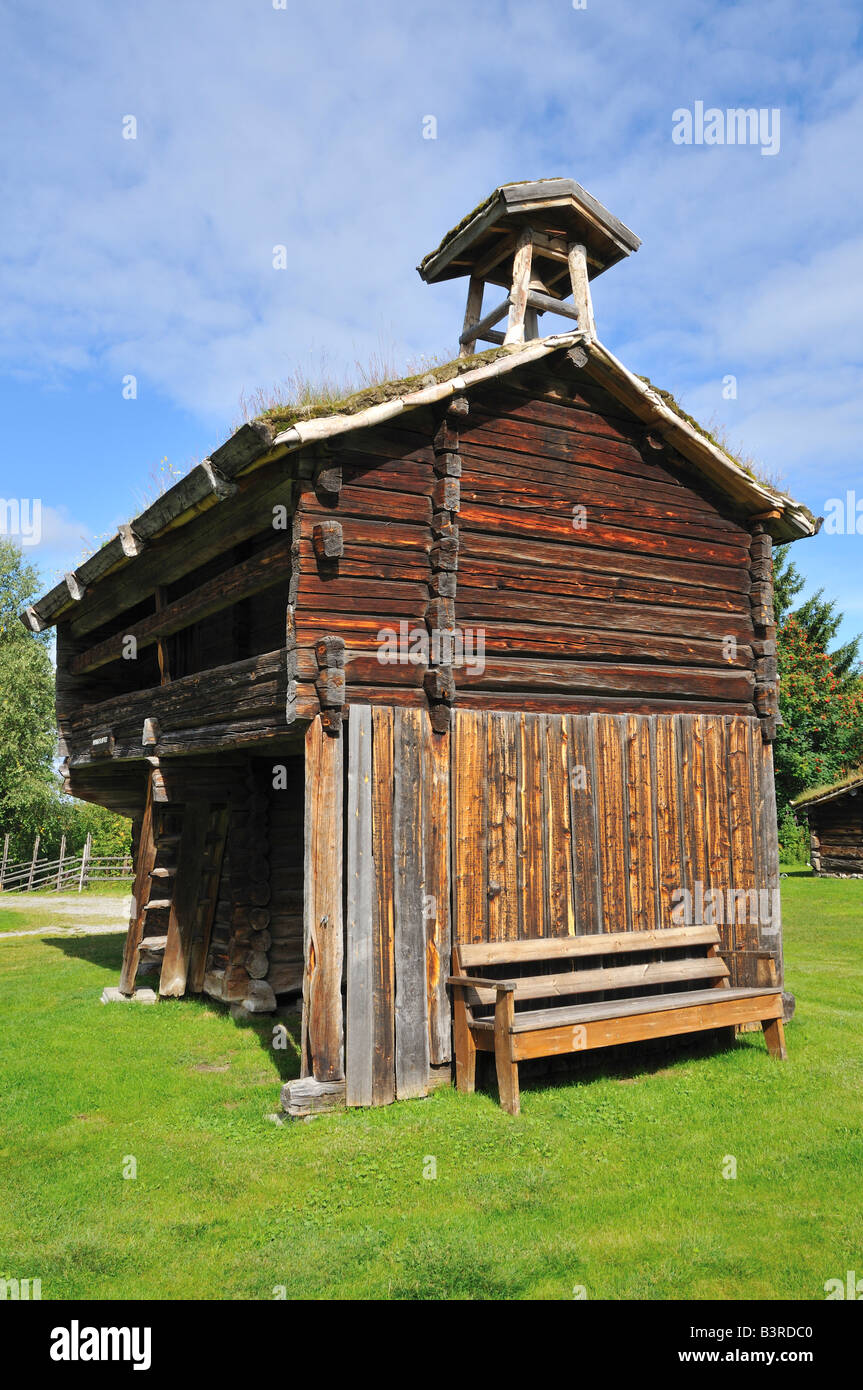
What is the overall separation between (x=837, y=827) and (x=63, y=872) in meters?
25.9

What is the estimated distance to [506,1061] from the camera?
280 inches

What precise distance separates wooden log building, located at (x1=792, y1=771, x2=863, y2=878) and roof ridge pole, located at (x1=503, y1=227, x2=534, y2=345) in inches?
874

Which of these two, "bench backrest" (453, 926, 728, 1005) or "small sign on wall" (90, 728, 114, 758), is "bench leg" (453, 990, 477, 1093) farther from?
"small sign on wall" (90, 728, 114, 758)

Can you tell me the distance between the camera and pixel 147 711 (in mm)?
11109

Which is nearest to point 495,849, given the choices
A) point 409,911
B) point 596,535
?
point 409,911

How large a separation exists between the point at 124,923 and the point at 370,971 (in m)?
16.2

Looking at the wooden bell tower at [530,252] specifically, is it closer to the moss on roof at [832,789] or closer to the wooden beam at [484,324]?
the wooden beam at [484,324]

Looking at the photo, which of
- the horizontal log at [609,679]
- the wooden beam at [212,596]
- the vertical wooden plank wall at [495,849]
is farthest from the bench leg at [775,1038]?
the wooden beam at [212,596]

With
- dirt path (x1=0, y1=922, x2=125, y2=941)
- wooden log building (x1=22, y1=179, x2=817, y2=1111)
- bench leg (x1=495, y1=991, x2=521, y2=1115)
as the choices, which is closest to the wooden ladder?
wooden log building (x1=22, y1=179, x2=817, y2=1111)

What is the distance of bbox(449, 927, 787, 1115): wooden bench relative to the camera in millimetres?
7227

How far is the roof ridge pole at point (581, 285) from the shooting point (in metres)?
9.85

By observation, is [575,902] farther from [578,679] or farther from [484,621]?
[484,621]
